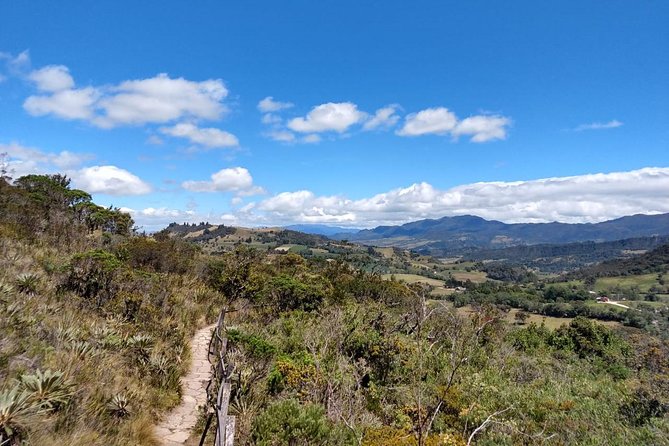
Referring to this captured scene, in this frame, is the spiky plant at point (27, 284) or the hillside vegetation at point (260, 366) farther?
the spiky plant at point (27, 284)

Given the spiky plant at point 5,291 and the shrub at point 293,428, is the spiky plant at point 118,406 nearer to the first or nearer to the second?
the shrub at point 293,428

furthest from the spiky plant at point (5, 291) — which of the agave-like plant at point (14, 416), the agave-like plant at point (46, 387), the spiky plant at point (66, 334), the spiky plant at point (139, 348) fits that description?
the agave-like plant at point (14, 416)

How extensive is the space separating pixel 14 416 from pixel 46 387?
2.57 ft

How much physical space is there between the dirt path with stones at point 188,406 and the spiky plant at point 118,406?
0.71 m

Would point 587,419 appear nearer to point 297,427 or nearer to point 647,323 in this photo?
point 297,427

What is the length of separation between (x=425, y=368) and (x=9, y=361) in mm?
10250

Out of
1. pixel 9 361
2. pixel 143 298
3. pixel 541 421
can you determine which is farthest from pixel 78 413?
pixel 541 421

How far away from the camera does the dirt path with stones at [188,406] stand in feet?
20.6

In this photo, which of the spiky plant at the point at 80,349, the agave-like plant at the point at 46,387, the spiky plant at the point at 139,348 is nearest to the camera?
the agave-like plant at the point at 46,387

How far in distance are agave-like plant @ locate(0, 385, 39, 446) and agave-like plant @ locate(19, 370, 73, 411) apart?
0.28 metres

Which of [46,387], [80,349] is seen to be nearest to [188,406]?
[80,349]

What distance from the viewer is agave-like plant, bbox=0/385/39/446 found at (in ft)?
11.6

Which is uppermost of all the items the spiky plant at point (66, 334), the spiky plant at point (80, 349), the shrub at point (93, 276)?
the shrub at point (93, 276)

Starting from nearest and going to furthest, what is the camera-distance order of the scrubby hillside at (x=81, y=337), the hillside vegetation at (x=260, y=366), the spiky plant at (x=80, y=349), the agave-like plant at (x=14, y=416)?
the agave-like plant at (x=14, y=416), the scrubby hillside at (x=81, y=337), the hillside vegetation at (x=260, y=366), the spiky plant at (x=80, y=349)
